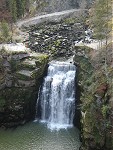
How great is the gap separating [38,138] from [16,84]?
29.9 ft

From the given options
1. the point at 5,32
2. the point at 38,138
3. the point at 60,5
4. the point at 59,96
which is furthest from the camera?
the point at 60,5

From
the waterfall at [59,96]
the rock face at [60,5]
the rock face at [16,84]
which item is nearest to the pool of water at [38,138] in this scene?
the waterfall at [59,96]

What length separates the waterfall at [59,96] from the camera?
50.8 metres

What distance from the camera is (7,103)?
2010 inches

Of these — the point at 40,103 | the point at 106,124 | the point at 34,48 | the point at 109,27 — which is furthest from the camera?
the point at 34,48

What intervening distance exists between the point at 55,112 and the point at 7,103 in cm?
727

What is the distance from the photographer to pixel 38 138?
46.3 meters

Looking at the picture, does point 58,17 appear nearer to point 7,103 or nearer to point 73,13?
point 73,13

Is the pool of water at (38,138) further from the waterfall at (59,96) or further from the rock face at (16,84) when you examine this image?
the rock face at (16,84)

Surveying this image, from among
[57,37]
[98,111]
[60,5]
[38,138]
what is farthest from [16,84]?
[60,5]

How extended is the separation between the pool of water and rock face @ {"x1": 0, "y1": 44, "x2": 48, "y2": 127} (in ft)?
7.79

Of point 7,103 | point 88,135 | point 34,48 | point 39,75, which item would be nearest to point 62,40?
point 34,48

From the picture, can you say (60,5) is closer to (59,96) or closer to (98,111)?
(59,96)

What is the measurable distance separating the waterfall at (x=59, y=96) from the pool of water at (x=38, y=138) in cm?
218
